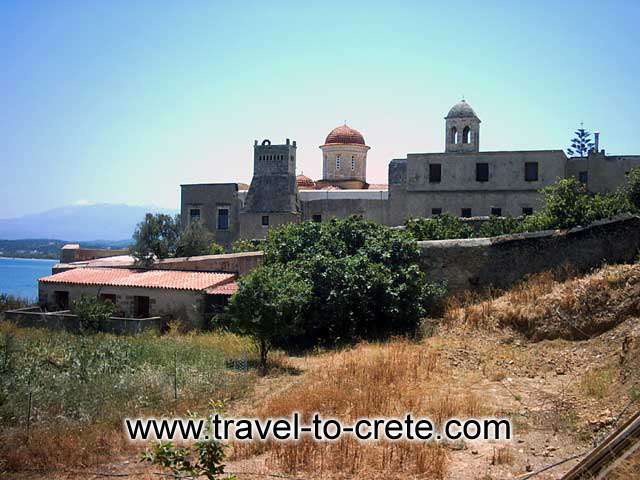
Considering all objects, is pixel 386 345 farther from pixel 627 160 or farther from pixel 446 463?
pixel 627 160

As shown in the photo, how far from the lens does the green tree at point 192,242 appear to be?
1093 inches

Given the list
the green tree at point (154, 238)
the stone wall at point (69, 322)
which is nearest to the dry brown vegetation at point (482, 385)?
the stone wall at point (69, 322)

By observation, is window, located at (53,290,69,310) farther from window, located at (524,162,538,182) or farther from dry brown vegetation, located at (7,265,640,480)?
window, located at (524,162,538,182)

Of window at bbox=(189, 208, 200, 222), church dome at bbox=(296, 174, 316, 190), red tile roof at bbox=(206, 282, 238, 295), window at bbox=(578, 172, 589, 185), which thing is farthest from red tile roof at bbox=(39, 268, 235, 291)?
church dome at bbox=(296, 174, 316, 190)

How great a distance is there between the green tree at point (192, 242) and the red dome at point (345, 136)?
15195 millimetres

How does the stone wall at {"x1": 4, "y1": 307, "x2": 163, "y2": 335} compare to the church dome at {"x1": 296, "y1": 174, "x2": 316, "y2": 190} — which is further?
the church dome at {"x1": 296, "y1": 174, "x2": 316, "y2": 190}

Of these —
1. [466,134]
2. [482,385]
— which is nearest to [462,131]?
[466,134]

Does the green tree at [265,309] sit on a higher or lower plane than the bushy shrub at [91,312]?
higher

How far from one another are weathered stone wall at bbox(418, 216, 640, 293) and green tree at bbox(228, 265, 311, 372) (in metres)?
5.53

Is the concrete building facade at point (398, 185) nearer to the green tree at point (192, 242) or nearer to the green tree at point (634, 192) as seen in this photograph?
the green tree at point (192, 242)

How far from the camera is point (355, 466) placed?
8.86 meters

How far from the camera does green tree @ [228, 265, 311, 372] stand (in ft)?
49.8

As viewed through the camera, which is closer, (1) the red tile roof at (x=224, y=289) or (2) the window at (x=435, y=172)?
(1) the red tile roof at (x=224, y=289)

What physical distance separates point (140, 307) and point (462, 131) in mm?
21101
